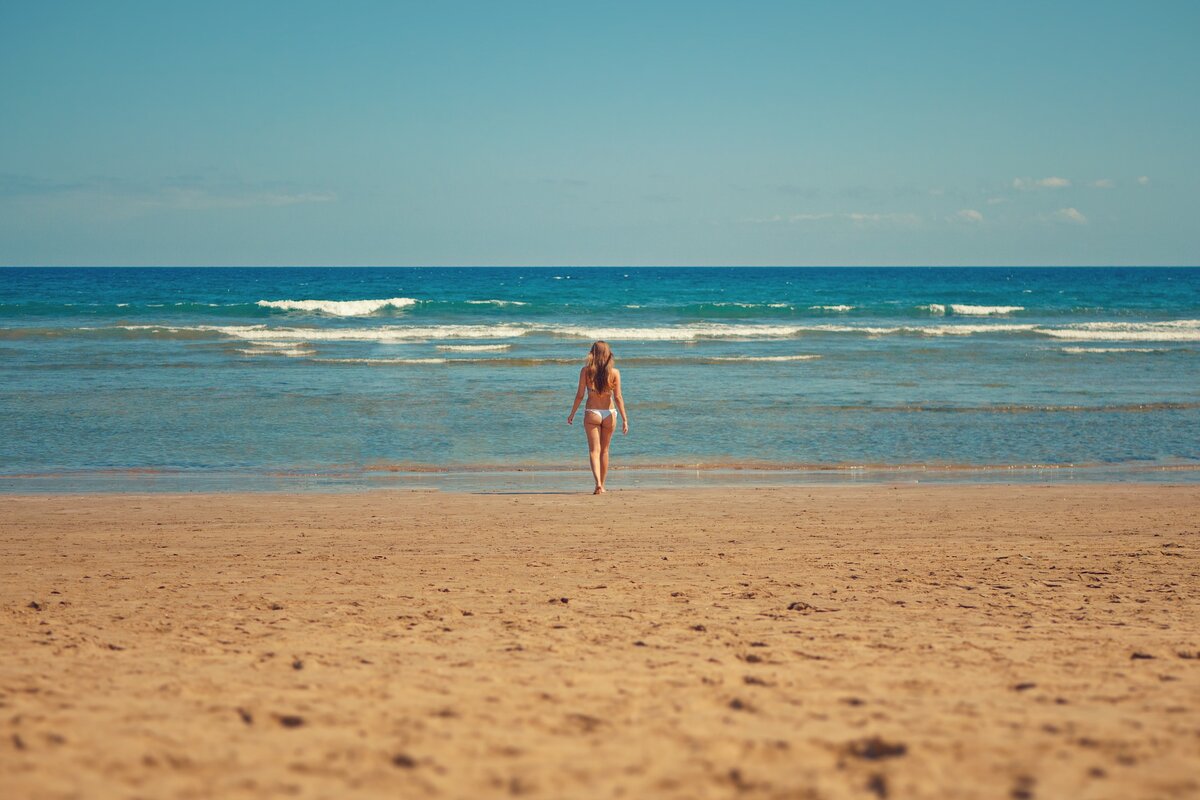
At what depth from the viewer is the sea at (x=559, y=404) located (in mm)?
11148

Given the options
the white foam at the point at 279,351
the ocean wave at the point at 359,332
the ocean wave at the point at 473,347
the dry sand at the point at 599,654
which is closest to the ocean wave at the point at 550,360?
the white foam at the point at 279,351

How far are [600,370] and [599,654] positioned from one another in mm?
5827

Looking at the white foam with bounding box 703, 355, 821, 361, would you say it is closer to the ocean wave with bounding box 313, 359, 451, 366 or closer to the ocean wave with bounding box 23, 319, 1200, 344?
the ocean wave with bounding box 23, 319, 1200, 344

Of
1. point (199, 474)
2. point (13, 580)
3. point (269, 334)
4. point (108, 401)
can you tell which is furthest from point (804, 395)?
point (269, 334)

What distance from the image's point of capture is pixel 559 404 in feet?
52.7

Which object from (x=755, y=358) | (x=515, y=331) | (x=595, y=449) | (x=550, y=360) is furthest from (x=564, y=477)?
(x=515, y=331)

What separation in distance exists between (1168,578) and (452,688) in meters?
4.99

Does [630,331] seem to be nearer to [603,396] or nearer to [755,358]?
[755,358]

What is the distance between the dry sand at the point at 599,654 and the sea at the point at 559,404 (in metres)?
2.59

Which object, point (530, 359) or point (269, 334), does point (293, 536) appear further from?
point (269, 334)

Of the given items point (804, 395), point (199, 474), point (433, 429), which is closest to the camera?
point (199, 474)

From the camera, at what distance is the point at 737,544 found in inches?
291

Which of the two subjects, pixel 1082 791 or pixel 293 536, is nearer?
pixel 1082 791

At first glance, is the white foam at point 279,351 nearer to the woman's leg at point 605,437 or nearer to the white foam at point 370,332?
the white foam at point 370,332
